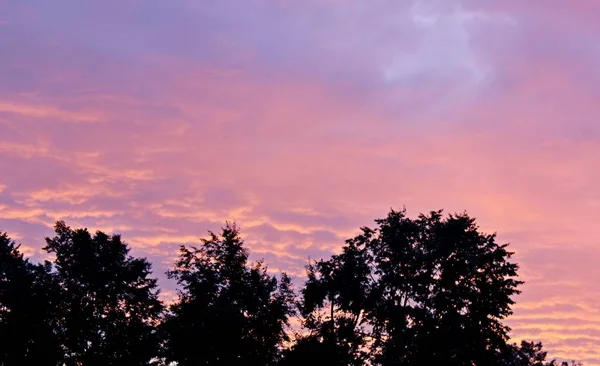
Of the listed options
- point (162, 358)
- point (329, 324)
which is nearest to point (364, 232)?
point (329, 324)

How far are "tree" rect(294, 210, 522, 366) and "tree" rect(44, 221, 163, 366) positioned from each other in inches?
790

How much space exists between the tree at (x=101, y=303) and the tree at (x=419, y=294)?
20067 millimetres

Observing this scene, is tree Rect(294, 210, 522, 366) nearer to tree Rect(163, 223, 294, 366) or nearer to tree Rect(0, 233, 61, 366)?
tree Rect(163, 223, 294, 366)

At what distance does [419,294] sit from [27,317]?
4161cm

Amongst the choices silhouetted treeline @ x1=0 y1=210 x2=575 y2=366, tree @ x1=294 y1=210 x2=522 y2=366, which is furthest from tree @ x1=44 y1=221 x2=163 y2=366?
tree @ x1=294 y1=210 x2=522 y2=366

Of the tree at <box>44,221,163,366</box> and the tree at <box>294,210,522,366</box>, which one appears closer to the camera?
the tree at <box>294,210,522,366</box>

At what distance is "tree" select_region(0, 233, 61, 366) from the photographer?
242ft

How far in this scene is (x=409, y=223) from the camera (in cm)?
6994

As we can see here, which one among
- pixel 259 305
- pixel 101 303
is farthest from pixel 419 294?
pixel 101 303

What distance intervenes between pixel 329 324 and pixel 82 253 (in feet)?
95.1

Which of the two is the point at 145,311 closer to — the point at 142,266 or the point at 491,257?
the point at 142,266

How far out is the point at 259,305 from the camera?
233 feet

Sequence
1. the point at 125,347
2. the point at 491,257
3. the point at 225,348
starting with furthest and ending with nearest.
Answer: the point at 125,347 < the point at 225,348 < the point at 491,257

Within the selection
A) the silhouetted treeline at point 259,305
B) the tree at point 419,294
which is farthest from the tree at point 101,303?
the tree at point 419,294
